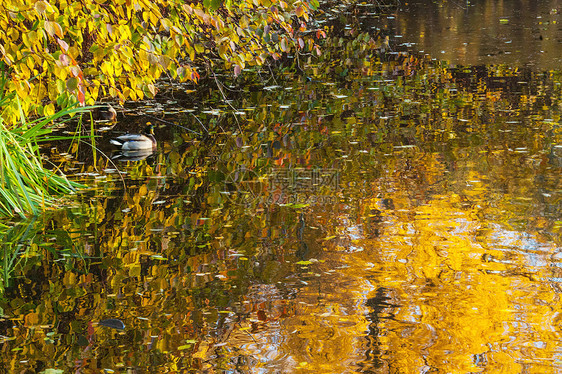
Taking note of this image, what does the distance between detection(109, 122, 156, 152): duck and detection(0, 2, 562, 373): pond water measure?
20 centimetres

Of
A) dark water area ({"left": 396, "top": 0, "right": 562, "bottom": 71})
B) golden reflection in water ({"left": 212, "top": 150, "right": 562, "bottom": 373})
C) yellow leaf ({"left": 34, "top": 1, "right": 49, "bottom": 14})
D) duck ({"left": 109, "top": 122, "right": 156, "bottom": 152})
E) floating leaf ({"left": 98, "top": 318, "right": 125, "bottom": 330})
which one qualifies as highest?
yellow leaf ({"left": 34, "top": 1, "right": 49, "bottom": 14})

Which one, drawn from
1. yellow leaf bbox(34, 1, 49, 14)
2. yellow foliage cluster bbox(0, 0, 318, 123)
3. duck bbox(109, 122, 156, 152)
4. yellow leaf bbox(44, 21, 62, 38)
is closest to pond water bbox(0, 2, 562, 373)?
duck bbox(109, 122, 156, 152)

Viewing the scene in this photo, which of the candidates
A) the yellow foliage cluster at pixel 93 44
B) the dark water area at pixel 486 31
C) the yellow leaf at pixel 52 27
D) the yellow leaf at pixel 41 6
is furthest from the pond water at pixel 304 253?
the dark water area at pixel 486 31

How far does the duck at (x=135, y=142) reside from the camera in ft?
32.2

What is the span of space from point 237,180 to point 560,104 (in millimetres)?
5957

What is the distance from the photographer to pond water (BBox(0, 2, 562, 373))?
471 cm

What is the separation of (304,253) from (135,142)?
418cm

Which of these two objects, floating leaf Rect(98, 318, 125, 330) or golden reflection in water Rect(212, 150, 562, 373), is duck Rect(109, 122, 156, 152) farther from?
floating leaf Rect(98, 318, 125, 330)

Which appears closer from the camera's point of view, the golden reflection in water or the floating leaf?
the golden reflection in water

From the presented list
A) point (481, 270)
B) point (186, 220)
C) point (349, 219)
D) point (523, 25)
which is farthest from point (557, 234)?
point (523, 25)

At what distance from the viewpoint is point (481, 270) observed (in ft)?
19.0

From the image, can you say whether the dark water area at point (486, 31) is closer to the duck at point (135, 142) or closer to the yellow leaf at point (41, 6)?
the duck at point (135, 142)

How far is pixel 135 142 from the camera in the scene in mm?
9812

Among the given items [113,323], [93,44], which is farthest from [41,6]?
[113,323]
